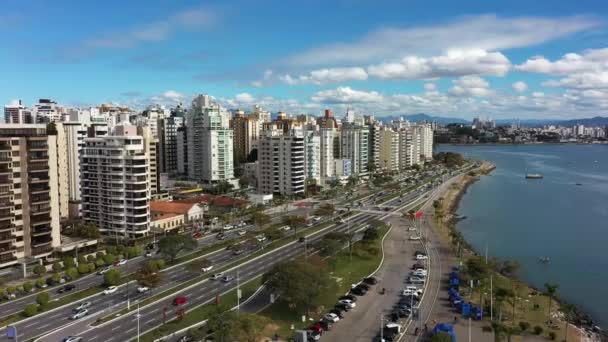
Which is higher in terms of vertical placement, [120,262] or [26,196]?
[26,196]

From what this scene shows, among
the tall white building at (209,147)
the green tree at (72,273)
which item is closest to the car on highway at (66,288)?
the green tree at (72,273)

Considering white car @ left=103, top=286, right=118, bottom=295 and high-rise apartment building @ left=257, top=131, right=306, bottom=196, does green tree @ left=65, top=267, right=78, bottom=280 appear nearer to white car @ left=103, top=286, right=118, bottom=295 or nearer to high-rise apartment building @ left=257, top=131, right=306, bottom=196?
white car @ left=103, top=286, right=118, bottom=295

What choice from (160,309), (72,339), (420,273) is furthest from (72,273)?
(420,273)

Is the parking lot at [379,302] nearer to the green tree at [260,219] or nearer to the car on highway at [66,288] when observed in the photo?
the green tree at [260,219]

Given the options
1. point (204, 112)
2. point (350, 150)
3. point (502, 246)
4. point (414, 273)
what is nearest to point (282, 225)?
point (414, 273)

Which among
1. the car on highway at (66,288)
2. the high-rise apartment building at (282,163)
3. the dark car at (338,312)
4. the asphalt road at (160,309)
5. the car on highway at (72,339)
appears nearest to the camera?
the car on highway at (72,339)

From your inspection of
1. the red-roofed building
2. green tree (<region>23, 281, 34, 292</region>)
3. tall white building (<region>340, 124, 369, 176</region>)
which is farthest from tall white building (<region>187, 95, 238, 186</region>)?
green tree (<region>23, 281, 34, 292</region>)

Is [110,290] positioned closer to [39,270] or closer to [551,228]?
[39,270]
